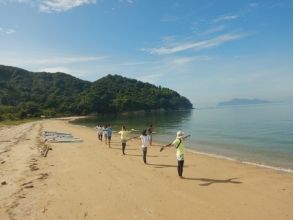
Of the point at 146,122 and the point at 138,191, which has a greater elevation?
the point at 146,122

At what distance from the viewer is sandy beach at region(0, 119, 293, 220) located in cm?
1095

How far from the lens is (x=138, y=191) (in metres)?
13.6

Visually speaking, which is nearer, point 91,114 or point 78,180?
point 78,180

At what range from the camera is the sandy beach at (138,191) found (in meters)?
10.9

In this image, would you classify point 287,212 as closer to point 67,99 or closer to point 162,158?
point 162,158

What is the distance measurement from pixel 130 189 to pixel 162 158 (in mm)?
8896

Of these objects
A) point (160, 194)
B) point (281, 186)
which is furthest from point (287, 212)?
point (160, 194)

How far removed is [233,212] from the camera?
10.8 meters

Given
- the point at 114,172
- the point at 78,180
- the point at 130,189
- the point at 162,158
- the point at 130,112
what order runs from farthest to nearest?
the point at 130,112
the point at 162,158
the point at 114,172
the point at 78,180
the point at 130,189

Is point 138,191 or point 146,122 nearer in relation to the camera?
point 138,191

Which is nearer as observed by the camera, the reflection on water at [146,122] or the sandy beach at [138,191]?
the sandy beach at [138,191]

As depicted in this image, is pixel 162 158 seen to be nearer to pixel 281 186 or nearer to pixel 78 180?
pixel 78 180

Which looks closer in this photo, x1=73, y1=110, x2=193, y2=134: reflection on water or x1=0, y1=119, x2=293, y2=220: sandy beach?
x1=0, y1=119, x2=293, y2=220: sandy beach

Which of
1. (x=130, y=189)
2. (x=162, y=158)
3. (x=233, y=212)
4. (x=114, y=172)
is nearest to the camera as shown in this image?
(x=233, y=212)
